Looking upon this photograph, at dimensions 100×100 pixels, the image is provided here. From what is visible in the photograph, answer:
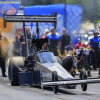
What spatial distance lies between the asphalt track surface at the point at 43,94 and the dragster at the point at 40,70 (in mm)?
218

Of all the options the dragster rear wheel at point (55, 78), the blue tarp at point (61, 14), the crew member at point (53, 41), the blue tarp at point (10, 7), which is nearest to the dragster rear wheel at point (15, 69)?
the dragster rear wheel at point (55, 78)

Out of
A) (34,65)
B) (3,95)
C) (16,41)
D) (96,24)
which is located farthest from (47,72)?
(96,24)

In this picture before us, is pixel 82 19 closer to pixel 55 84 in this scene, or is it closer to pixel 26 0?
pixel 26 0

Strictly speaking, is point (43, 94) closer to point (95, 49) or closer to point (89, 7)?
point (95, 49)

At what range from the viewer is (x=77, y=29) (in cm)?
2134

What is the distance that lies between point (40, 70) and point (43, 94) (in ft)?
4.09

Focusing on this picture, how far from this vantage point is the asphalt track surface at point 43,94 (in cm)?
898

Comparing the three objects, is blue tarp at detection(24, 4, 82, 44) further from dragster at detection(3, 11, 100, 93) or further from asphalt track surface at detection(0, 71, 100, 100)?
asphalt track surface at detection(0, 71, 100, 100)

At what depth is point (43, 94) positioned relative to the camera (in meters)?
9.70

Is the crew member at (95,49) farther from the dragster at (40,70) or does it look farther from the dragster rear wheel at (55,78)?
the dragster rear wheel at (55,78)

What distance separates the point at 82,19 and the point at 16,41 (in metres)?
5.28

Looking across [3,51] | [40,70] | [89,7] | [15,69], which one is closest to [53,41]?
[3,51]

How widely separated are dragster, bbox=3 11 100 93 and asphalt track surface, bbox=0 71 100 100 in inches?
8.6

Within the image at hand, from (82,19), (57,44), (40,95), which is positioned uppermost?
(82,19)
